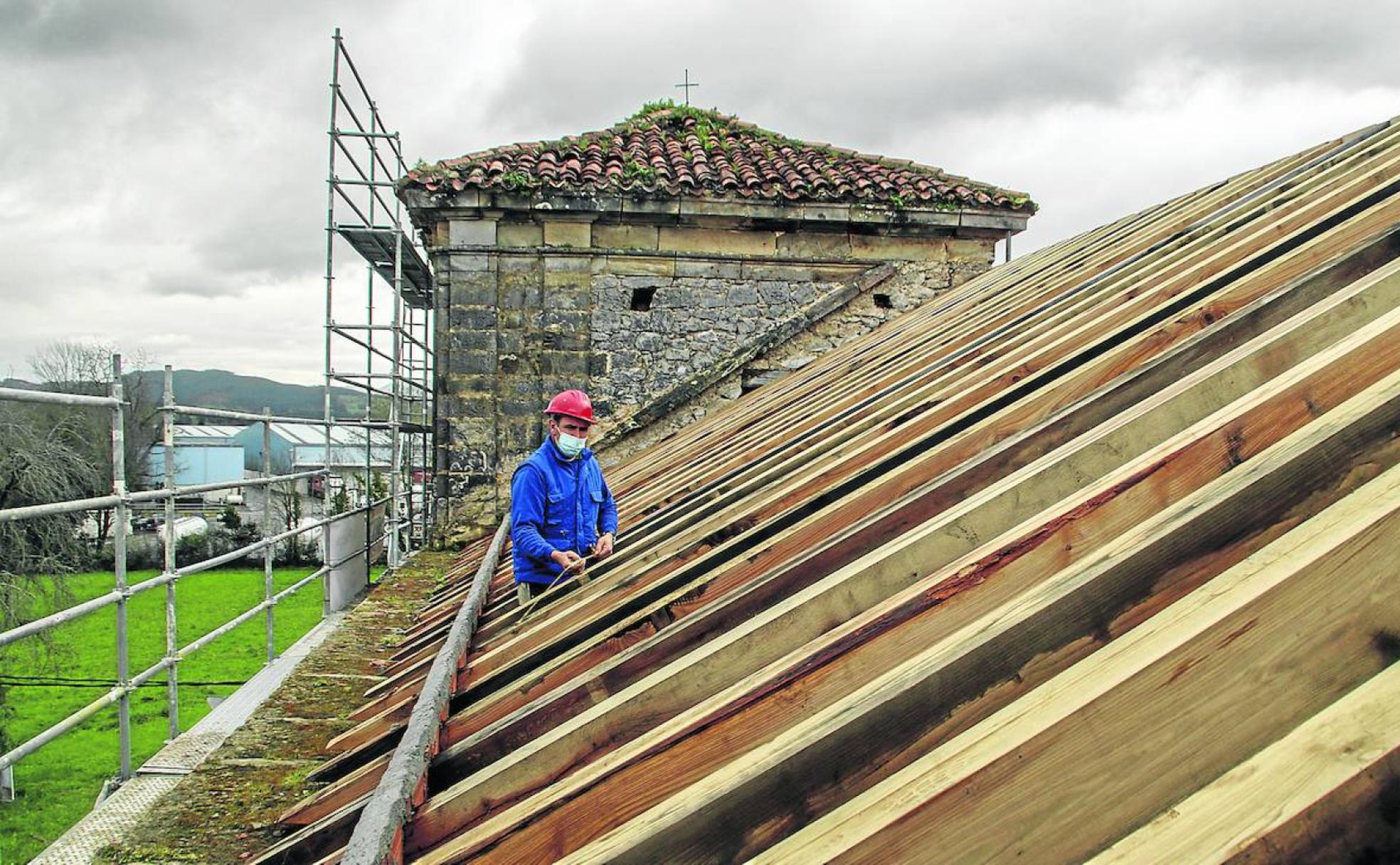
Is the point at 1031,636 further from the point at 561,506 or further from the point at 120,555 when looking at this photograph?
the point at 120,555

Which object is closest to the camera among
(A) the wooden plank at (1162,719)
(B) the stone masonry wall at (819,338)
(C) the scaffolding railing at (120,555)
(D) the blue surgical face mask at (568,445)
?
(A) the wooden plank at (1162,719)

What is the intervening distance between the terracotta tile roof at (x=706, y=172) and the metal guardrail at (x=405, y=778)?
6301 millimetres

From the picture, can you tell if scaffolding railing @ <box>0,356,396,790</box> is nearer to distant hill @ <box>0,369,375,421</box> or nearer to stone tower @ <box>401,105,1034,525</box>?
stone tower @ <box>401,105,1034,525</box>

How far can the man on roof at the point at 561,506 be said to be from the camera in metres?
3.62

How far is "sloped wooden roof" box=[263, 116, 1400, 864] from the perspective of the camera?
99 cm

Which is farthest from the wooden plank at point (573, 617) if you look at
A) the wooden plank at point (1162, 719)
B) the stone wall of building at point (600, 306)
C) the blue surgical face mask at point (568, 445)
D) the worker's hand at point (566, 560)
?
the stone wall of building at point (600, 306)

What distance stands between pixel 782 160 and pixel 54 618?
26.7 feet

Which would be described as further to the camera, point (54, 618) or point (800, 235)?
point (800, 235)

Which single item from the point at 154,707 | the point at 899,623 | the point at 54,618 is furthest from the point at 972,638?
the point at 154,707

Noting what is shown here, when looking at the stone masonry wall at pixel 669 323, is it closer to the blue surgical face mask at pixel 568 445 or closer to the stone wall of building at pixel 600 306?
the stone wall of building at pixel 600 306

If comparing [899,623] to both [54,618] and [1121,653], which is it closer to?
[1121,653]

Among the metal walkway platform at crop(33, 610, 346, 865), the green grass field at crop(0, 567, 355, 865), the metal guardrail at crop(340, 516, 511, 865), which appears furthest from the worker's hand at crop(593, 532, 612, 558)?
the green grass field at crop(0, 567, 355, 865)

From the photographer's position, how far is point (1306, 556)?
1.06 meters

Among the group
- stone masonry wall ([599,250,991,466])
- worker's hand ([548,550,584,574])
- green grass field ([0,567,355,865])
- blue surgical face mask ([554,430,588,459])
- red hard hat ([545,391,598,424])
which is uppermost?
stone masonry wall ([599,250,991,466])
